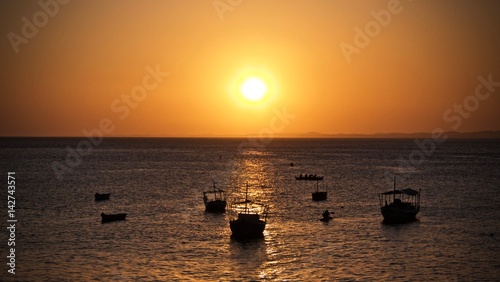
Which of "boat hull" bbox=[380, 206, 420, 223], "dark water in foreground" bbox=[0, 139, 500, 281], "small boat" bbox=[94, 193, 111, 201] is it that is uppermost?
"small boat" bbox=[94, 193, 111, 201]

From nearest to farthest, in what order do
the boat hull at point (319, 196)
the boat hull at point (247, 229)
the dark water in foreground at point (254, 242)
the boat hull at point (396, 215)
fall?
the dark water in foreground at point (254, 242) → the boat hull at point (247, 229) → the boat hull at point (396, 215) → the boat hull at point (319, 196)

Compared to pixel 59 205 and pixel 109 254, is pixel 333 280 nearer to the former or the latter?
pixel 109 254

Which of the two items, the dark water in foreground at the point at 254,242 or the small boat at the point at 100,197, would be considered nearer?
the dark water in foreground at the point at 254,242

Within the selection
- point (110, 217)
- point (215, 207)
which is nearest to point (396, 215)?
point (215, 207)

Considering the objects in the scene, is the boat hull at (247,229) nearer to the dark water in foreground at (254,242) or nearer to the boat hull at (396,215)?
the dark water in foreground at (254,242)

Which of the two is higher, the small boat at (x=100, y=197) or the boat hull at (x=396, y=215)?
the small boat at (x=100, y=197)

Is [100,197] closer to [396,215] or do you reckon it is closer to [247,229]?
[247,229]

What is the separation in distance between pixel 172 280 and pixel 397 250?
22745 millimetres

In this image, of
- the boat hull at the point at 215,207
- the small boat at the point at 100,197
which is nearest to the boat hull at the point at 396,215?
the boat hull at the point at 215,207

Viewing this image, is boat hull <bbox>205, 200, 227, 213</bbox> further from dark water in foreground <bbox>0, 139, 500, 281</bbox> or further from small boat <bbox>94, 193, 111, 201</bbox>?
small boat <bbox>94, 193, 111, 201</bbox>

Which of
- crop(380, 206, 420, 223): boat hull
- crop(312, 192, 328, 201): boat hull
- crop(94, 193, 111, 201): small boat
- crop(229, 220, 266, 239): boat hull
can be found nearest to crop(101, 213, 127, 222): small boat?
crop(229, 220, 266, 239): boat hull

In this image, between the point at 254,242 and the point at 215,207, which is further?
the point at 215,207

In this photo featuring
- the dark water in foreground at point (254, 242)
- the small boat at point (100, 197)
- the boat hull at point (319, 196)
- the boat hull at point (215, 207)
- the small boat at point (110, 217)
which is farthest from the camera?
the boat hull at point (319, 196)

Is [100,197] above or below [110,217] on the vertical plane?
Answer: above
